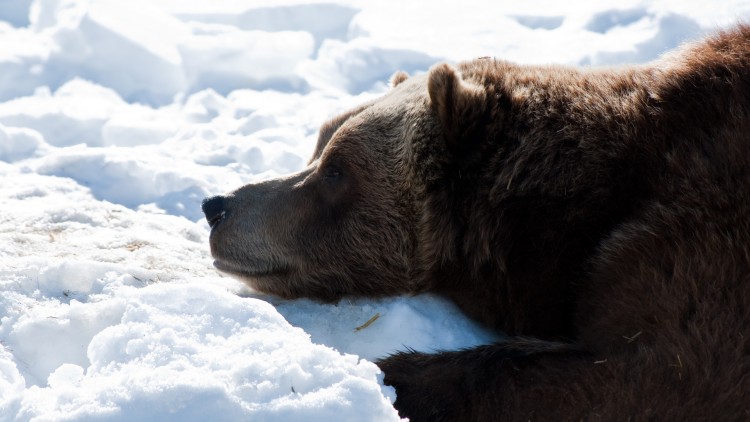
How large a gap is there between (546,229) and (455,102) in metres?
0.69

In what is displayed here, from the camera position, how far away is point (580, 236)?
3260mm

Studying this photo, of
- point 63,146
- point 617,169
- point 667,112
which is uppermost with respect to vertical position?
point 667,112

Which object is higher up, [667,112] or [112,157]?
[667,112]

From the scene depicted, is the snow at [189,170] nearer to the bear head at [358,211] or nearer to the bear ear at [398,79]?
the bear head at [358,211]

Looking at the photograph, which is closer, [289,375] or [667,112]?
[289,375]

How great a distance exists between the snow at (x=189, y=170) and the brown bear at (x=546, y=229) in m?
0.22

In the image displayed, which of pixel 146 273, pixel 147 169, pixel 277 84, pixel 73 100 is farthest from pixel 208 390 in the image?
pixel 277 84

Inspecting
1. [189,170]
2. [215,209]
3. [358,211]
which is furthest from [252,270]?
[189,170]

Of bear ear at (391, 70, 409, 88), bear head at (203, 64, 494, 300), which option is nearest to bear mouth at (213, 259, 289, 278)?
bear head at (203, 64, 494, 300)

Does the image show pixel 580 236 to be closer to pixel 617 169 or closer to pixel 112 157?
pixel 617 169

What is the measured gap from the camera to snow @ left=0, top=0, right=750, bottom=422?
2314 mm

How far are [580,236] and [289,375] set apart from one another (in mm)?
1445

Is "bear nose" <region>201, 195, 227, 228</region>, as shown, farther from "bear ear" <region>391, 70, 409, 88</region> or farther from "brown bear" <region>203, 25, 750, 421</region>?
"bear ear" <region>391, 70, 409, 88</region>

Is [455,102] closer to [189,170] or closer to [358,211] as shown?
[358,211]
